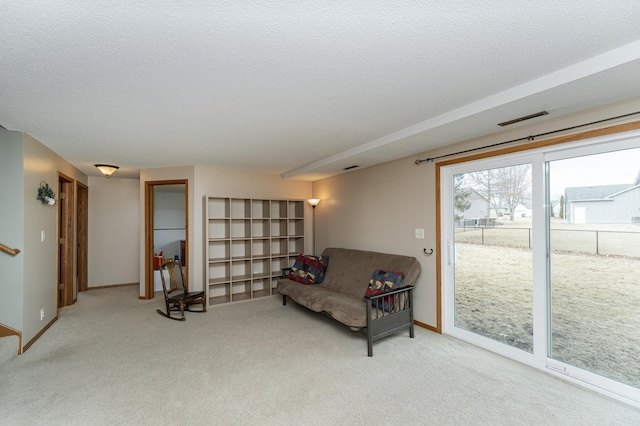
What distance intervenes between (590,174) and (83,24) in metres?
3.53

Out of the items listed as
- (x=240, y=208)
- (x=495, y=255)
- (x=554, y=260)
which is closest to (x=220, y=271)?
(x=240, y=208)

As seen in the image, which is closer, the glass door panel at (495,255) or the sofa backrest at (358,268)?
the glass door panel at (495,255)

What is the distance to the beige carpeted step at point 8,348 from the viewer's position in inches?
106

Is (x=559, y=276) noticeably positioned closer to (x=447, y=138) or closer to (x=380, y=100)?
(x=447, y=138)

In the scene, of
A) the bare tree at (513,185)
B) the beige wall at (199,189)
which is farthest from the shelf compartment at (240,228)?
the bare tree at (513,185)

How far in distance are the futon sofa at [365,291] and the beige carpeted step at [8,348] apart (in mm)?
2882

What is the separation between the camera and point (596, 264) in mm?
2328

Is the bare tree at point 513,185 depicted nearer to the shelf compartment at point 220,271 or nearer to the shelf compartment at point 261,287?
the shelf compartment at point 261,287

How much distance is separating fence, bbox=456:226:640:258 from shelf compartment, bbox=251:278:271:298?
3.53 m

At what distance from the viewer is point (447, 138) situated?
302cm

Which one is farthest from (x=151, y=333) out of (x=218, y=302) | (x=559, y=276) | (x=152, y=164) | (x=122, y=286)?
(x=559, y=276)

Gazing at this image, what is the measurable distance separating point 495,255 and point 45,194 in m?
5.13

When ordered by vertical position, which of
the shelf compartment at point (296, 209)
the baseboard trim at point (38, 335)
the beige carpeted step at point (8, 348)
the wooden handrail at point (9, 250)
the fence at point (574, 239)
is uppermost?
the shelf compartment at point (296, 209)

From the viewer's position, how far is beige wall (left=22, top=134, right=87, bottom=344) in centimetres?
309
